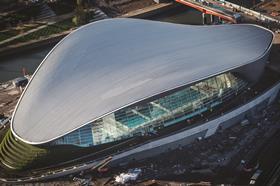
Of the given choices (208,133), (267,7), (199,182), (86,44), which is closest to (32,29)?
(86,44)

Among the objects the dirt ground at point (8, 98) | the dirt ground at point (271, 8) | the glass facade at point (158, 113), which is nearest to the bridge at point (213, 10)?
the dirt ground at point (271, 8)

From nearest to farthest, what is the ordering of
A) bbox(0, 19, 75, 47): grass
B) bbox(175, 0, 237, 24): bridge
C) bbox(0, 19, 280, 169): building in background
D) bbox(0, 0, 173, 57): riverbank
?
bbox(0, 19, 280, 169): building in background < bbox(175, 0, 237, 24): bridge < bbox(0, 0, 173, 57): riverbank < bbox(0, 19, 75, 47): grass

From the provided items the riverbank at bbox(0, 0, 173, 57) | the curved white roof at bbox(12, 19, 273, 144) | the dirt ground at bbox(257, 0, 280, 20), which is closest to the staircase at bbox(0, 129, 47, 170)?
the curved white roof at bbox(12, 19, 273, 144)

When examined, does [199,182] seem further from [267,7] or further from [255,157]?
[267,7]

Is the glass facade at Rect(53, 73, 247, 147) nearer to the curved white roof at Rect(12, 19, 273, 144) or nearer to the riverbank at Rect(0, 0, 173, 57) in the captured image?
the curved white roof at Rect(12, 19, 273, 144)

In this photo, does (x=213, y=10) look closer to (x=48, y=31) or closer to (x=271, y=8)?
(x=271, y=8)
